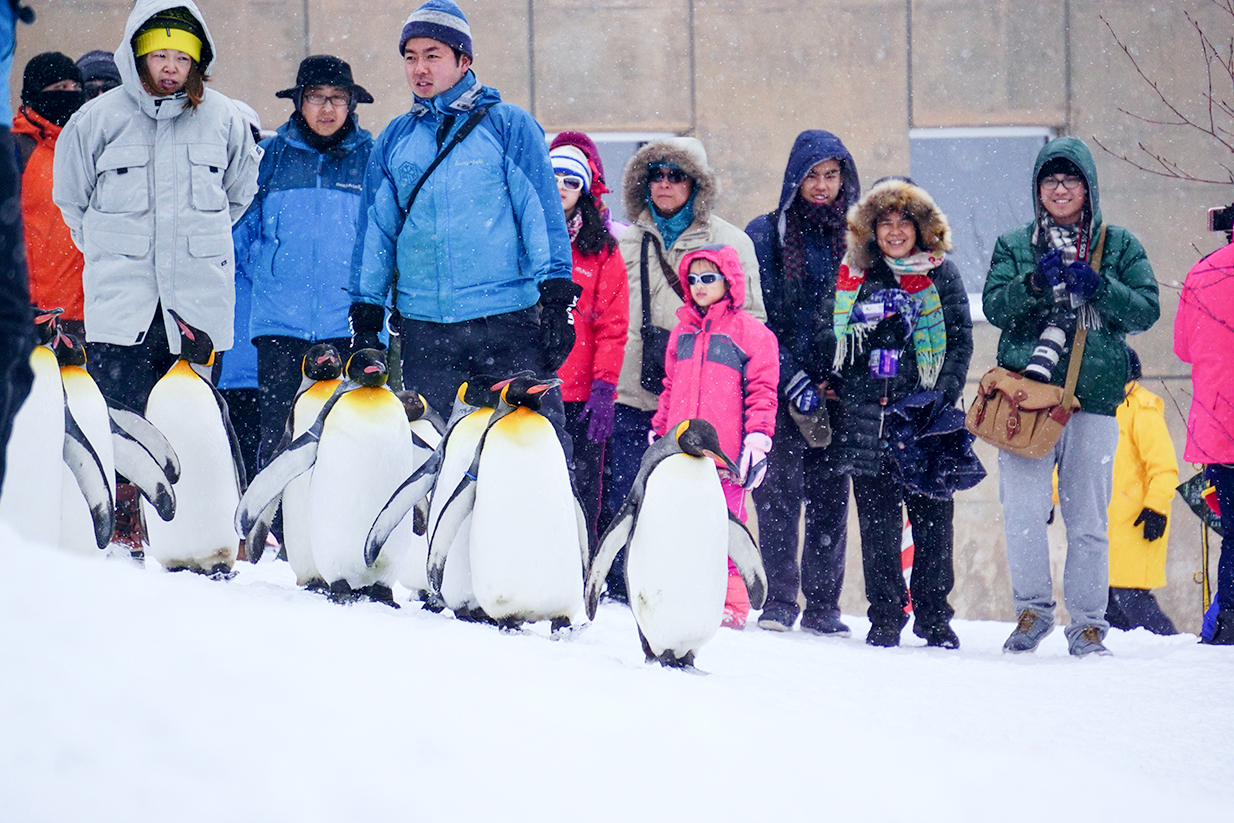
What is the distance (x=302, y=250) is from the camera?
4719 millimetres

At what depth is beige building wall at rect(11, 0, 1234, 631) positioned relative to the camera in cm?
848

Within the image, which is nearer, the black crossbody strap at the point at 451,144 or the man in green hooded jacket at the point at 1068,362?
the black crossbody strap at the point at 451,144

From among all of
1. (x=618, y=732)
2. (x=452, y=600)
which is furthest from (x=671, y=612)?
(x=618, y=732)

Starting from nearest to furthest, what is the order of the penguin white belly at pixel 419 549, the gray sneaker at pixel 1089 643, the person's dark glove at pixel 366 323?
1. the person's dark glove at pixel 366 323
2. the penguin white belly at pixel 419 549
3. the gray sneaker at pixel 1089 643

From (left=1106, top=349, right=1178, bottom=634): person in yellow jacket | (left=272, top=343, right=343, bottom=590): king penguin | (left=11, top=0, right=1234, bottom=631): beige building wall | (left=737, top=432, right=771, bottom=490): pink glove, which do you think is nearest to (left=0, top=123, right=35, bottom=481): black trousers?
(left=272, top=343, right=343, bottom=590): king penguin

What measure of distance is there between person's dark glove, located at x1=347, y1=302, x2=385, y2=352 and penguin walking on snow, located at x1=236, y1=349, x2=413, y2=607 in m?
0.20

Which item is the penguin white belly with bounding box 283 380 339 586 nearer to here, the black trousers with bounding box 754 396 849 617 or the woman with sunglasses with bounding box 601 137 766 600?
the woman with sunglasses with bounding box 601 137 766 600

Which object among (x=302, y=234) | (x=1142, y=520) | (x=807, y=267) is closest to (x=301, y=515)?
(x=302, y=234)

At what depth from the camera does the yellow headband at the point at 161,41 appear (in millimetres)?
3977

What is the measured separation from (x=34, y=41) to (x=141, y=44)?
511cm

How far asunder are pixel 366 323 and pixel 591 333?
1.42m

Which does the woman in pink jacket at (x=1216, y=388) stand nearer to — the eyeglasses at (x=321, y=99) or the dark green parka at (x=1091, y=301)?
the dark green parka at (x=1091, y=301)

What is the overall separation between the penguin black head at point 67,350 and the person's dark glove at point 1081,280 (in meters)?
3.43

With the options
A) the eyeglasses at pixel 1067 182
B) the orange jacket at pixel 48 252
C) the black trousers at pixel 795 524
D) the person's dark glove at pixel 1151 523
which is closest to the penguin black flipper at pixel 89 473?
the orange jacket at pixel 48 252
